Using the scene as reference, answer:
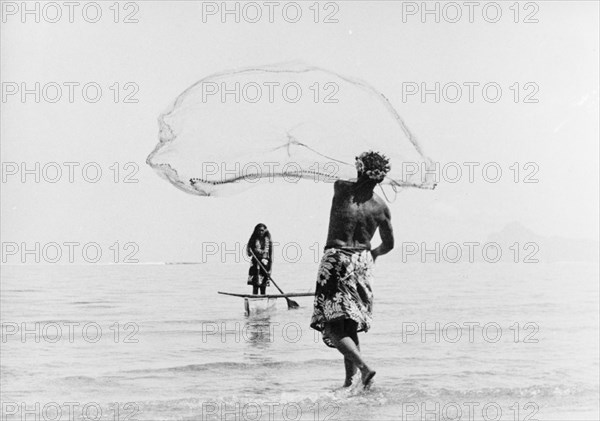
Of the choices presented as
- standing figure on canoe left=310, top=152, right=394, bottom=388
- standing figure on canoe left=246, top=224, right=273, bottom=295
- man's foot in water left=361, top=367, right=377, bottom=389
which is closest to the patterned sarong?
standing figure on canoe left=310, top=152, right=394, bottom=388

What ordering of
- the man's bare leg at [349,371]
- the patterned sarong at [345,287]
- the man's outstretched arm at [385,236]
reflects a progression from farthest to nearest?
1. the man's bare leg at [349,371]
2. the man's outstretched arm at [385,236]
3. the patterned sarong at [345,287]

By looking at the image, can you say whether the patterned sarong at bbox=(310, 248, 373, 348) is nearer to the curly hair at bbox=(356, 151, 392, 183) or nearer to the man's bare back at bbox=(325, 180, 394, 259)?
the man's bare back at bbox=(325, 180, 394, 259)

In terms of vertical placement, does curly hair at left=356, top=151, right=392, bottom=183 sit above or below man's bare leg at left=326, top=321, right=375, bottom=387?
above

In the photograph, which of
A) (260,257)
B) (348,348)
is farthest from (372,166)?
(260,257)

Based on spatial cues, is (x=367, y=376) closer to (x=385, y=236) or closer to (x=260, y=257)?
(x=385, y=236)

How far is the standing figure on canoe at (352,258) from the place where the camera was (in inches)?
239

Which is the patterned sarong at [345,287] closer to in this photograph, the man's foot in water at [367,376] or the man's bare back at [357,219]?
the man's bare back at [357,219]

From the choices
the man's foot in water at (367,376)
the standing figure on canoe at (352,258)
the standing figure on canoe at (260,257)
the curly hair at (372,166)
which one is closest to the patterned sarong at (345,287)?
the standing figure on canoe at (352,258)

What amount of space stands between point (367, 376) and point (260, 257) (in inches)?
67.3

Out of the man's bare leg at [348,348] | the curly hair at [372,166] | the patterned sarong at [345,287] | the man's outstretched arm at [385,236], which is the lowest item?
the man's bare leg at [348,348]

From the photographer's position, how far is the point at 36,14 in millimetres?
7137

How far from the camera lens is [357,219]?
6.09 m

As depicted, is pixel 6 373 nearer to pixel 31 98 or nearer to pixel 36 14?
pixel 31 98

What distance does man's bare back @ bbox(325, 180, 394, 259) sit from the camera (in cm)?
607
